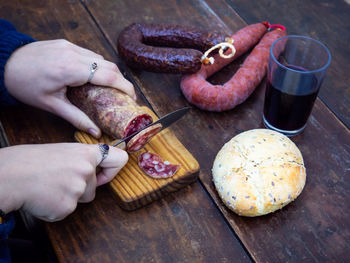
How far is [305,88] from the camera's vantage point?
152cm

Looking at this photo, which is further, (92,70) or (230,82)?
(230,82)

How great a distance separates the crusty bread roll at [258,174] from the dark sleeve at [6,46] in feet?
3.21

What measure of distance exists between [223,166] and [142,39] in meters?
0.88

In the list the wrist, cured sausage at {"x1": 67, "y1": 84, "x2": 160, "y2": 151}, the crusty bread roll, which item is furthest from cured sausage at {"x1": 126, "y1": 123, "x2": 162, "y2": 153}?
the wrist

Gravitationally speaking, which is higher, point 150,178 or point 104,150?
point 104,150

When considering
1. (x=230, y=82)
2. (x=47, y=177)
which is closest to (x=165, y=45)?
(x=230, y=82)

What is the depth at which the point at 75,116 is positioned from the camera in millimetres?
1609

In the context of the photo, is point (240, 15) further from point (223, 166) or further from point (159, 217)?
point (159, 217)

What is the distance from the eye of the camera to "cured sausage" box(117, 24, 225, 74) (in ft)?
5.79

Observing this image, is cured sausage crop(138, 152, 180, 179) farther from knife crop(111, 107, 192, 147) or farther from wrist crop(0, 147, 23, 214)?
wrist crop(0, 147, 23, 214)

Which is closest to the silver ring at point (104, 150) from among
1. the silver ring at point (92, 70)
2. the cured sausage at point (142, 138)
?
the cured sausage at point (142, 138)

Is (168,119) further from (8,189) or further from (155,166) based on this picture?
(8,189)

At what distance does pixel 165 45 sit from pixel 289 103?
30.6 inches

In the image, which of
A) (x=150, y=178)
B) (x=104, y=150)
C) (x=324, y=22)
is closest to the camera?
(x=104, y=150)
